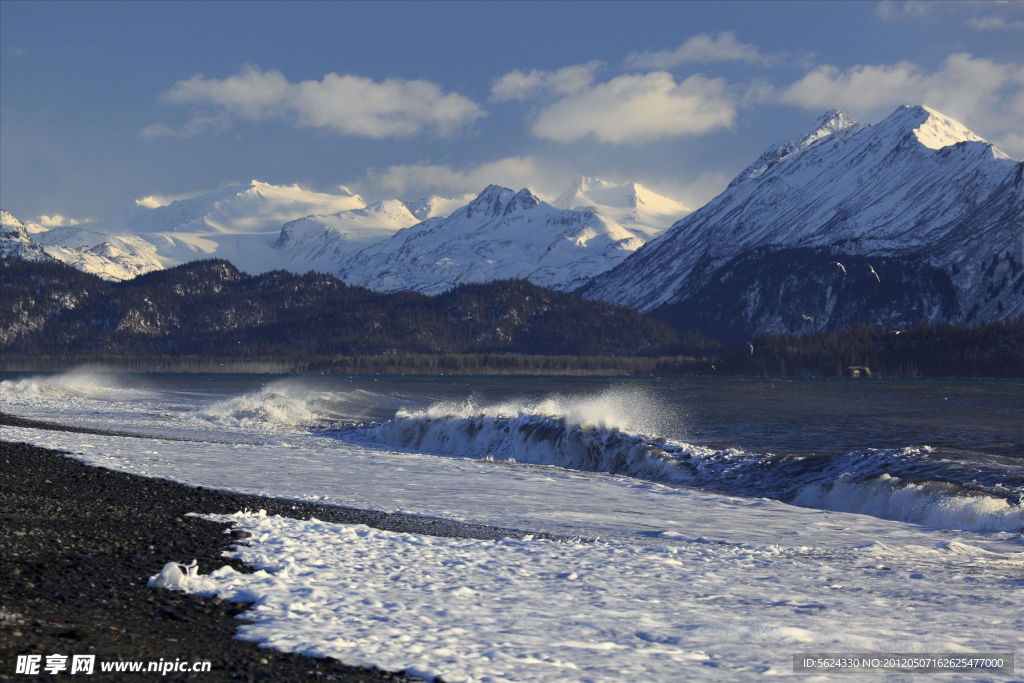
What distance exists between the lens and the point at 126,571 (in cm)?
1581

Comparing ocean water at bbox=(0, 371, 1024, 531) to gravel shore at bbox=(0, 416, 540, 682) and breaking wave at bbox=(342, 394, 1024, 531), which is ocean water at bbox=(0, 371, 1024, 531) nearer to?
breaking wave at bbox=(342, 394, 1024, 531)

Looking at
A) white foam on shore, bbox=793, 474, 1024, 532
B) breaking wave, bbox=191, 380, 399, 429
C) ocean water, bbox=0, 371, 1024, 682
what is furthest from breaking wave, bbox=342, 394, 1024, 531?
breaking wave, bbox=191, 380, 399, 429

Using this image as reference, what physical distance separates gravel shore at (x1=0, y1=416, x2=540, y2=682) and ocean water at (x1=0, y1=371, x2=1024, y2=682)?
587 millimetres

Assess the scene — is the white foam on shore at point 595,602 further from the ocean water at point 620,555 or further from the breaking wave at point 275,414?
the breaking wave at point 275,414

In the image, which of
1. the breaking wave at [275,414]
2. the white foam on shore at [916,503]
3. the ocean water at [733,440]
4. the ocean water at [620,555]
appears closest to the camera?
the ocean water at [620,555]

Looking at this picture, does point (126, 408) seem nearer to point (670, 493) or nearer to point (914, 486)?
point (670, 493)

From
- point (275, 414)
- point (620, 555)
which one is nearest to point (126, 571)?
point (620, 555)

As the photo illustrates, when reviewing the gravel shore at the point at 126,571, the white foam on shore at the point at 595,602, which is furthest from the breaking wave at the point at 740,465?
the gravel shore at the point at 126,571

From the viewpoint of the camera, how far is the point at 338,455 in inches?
1758

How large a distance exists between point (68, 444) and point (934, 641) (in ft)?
125

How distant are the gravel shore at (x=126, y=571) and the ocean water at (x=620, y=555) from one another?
59 cm

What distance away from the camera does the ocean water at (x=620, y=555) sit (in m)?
13.6

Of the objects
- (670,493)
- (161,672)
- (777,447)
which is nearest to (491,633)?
(161,672)

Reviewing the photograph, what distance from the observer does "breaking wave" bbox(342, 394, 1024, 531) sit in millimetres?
28688
